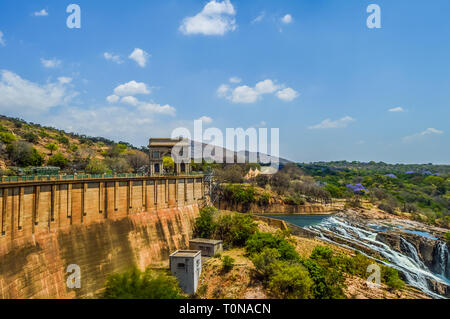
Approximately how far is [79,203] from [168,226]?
1268 centimetres

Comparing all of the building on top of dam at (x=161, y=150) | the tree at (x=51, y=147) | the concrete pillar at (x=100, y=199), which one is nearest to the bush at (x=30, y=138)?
the tree at (x=51, y=147)

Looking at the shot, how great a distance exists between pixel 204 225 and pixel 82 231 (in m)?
16.8

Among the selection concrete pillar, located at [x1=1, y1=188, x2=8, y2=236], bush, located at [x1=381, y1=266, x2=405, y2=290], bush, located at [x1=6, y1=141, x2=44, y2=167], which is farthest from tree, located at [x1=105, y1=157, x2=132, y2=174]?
bush, located at [x1=381, y1=266, x2=405, y2=290]

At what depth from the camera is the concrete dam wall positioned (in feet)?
70.0

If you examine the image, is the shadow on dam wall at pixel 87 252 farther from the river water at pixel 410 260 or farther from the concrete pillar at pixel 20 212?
the river water at pixel 410 260

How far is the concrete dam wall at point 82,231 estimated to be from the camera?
70.0 ft

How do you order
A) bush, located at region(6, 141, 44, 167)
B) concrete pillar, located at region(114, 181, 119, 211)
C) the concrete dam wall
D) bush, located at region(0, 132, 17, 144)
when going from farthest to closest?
1. bush, located at region(0, 132, 17, 144)
2. bush, located at region(6, 141, 44, 167)
3. concrete pillar, located at region(114, 181, 119, 211)
4. the concrete dam wall

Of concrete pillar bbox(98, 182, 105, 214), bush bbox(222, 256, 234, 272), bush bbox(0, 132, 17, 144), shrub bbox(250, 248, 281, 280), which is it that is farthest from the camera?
bush bbox(0, 132, 17, 144)

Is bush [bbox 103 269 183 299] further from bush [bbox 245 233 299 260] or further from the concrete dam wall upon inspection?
bush [bbox 245 233 299 260]

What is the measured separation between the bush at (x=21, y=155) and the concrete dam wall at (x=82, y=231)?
1571 inches

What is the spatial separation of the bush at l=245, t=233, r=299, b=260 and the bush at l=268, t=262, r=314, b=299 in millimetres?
4490

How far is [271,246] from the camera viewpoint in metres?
30.3
